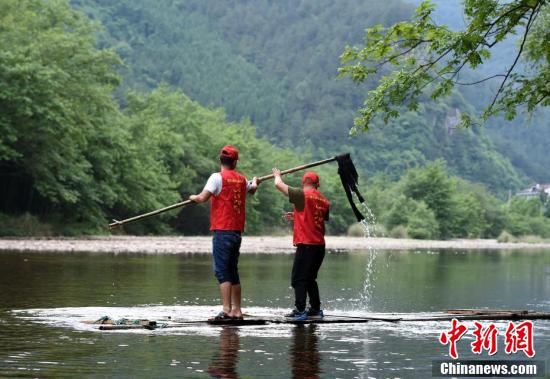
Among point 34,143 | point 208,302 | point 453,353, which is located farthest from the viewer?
point 34,143

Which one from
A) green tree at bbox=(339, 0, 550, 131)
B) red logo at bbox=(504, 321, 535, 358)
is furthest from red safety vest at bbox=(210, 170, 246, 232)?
red logo at bbox=(504, 321, 535, 358)

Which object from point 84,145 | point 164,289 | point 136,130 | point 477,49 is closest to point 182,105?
point 136,130

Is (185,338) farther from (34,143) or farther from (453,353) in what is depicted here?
(34,143)

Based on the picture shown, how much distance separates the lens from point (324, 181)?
383 ft

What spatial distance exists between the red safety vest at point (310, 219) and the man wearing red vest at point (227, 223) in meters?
0.93

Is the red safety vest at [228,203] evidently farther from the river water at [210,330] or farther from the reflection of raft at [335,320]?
the river water at [210,330]

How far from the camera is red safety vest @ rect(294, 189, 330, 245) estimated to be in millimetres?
14320

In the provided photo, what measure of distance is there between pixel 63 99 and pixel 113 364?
44330mm

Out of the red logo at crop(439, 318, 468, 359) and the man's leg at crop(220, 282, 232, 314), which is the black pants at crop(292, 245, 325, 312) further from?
the red logo at crop(439, 318, 468, 359)

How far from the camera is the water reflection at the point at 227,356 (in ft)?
31.6

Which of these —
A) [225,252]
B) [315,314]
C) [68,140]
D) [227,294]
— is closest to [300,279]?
[315,314]

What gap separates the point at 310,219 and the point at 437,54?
2.73 meters

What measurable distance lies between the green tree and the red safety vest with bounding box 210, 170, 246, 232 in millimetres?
1931

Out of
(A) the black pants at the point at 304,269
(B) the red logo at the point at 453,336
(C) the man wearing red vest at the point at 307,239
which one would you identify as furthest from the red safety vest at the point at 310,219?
(B) the red logo at the point at 453,336
